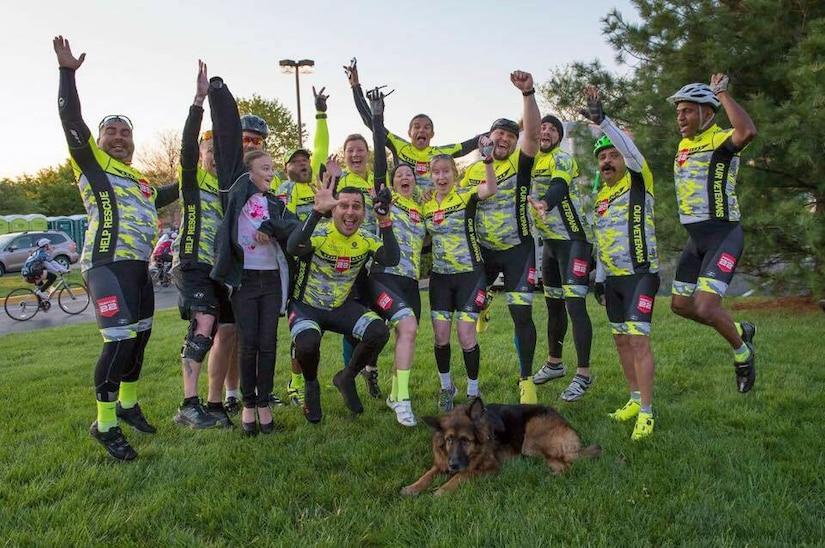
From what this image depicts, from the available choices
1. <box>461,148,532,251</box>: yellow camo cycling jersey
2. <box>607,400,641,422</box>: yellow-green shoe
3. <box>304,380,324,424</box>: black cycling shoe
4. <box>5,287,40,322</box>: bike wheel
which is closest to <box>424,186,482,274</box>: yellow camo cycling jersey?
<box>461,148,532,251</box>: yellow camo cycling jersey

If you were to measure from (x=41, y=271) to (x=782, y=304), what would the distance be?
16643 millimetres

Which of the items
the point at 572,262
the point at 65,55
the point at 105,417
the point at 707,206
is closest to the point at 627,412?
the point at 572,262

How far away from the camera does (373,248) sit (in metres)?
4.74

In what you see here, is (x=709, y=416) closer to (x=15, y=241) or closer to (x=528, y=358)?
(x=528, y=358)

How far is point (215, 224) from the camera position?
190 inches

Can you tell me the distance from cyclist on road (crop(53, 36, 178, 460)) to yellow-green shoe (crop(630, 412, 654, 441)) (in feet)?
11.8

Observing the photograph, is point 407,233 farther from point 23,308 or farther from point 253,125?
point 23,308

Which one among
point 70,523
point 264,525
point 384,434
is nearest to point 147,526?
point 70,523

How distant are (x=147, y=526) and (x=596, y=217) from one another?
3908 millimetres

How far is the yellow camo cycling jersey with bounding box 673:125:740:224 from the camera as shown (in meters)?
4.45

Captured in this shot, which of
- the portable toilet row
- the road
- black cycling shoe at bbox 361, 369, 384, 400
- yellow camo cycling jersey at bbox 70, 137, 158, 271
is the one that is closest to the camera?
yellow camo cycling jersey at bbox 70, 137, 158, 271

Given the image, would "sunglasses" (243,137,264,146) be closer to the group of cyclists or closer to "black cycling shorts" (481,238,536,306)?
the group of cyclists

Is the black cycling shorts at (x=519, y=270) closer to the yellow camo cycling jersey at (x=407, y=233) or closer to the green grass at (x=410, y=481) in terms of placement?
the yellow camo cycling jersey at (x=407, y=233)

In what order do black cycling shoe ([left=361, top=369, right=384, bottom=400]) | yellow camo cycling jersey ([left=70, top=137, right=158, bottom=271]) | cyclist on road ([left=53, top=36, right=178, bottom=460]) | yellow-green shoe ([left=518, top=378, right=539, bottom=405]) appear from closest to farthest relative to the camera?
cyclist on road ([left=53, top=36, right=178, bottom=460]), yellow camo cycling jersey ([left=70, top=137, right=158, bottom=271]), yellow-green shoe ([left=518, top=378, right=539, bottom=405]), black cycling shoe ([left=361, top=369, right=384, bottom=400])
